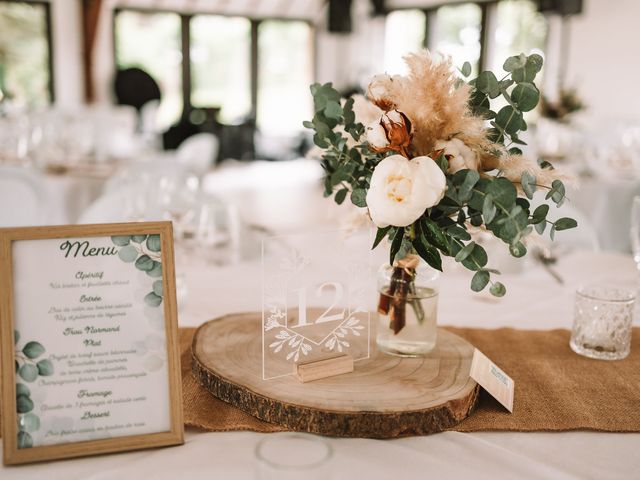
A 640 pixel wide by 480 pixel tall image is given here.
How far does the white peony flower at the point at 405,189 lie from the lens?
87 centimetres

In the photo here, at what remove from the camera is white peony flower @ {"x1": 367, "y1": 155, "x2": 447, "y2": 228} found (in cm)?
87

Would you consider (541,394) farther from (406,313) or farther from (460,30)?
(460,30)

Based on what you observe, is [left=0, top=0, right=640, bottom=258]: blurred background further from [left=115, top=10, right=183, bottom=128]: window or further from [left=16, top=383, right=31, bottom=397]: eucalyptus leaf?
[left=16, top=383, right=31, bottom=397]: eucalyptus leaf

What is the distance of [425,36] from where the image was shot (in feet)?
32.4

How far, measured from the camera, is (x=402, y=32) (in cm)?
1034

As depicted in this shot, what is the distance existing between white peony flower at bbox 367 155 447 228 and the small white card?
26 centimetres

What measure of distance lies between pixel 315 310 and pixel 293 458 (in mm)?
564

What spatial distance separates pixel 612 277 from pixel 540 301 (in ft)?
1.04

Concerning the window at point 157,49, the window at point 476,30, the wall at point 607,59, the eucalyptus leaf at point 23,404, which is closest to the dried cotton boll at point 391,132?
the eucalyptus leaf at point 23,404

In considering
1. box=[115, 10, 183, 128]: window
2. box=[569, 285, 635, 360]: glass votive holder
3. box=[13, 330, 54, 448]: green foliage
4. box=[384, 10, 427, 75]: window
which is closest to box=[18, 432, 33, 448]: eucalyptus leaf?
box=[13, 330, 54, 448]: green foliage

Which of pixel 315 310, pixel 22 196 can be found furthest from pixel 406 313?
pixel 22 196

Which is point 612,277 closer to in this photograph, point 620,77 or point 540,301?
point 540,301

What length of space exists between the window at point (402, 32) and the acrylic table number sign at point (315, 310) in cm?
925

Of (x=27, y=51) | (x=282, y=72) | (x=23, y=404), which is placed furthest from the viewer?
(x=282, y=72)
